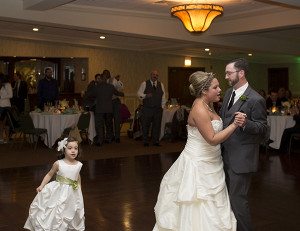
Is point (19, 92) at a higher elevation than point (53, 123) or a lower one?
higher

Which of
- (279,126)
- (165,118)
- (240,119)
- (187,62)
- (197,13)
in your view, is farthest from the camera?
(187,62)

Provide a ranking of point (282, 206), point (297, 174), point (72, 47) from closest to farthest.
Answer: point (282, 206)
point (297, 174)
point (72, 47)

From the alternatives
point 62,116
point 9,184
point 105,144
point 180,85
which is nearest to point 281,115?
point 105,144

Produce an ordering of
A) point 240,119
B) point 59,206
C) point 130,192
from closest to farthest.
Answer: point 240,119
point 59,206
point 130,192

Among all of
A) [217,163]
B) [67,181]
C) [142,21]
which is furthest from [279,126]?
[67,181]

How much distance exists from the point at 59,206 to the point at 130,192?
1.99 meters

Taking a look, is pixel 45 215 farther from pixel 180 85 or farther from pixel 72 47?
pixel 180 85

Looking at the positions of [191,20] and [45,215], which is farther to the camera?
[191,20]

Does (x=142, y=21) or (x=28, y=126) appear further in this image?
(x=142, y=21)

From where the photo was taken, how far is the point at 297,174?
6.96 m

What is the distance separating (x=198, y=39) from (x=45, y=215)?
8269mm

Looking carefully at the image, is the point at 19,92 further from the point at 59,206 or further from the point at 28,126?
the point at 59,206

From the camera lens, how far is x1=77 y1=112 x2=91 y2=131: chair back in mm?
9672

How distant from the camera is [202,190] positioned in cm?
344
